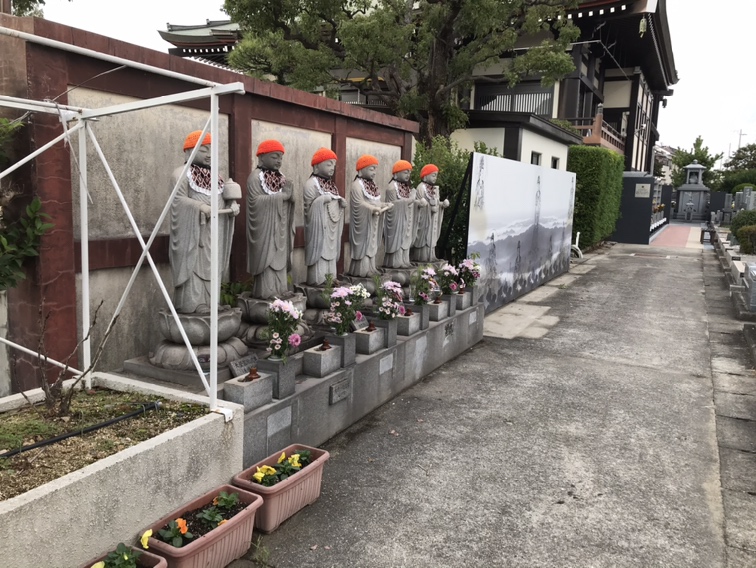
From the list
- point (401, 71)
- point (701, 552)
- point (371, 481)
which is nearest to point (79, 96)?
point (371, 481)

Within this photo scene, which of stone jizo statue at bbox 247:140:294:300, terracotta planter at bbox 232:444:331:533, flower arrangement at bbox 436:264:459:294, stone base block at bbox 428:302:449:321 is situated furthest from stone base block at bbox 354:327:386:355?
flower arrangement at bbox 436:264:459:294

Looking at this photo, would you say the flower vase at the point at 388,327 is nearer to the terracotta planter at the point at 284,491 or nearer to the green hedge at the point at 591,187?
the terracotta planter at the point at 284,491

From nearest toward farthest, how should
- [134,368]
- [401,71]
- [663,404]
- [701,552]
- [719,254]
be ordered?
[701,552], [134,368], [663,404], [401,71], [719,254]

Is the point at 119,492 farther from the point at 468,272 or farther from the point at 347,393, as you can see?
the point at 468,272

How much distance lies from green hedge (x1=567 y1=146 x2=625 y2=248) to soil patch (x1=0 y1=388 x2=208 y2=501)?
60.0 ft

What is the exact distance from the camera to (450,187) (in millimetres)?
10492

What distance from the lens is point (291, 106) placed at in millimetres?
7105

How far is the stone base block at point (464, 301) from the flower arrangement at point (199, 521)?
4.96m

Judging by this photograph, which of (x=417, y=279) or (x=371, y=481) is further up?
(x=417, y=279)

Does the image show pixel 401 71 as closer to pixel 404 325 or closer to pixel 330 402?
pixel 404 325

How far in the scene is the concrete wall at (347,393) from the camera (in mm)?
4453

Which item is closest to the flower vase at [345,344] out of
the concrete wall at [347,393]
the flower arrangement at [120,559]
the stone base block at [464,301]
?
the concrete wall at [347,393]

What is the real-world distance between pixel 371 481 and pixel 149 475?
177cm

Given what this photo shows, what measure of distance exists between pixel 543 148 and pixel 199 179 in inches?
560
